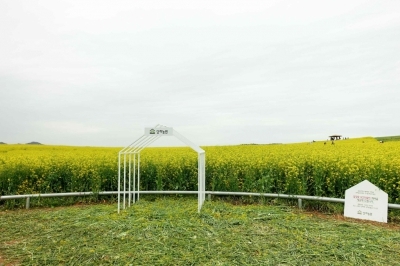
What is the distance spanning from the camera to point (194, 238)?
19.3ft

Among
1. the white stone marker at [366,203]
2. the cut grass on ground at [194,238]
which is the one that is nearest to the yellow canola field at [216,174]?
the white stone marker at [366,203]

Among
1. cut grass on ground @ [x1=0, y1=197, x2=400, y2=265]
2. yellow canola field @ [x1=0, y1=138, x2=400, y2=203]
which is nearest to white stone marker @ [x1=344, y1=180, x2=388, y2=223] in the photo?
cut grass on ground @ [x1=0, y1=197, x2=400, y2=265]

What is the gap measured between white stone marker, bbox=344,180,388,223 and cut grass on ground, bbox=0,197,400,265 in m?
0.28

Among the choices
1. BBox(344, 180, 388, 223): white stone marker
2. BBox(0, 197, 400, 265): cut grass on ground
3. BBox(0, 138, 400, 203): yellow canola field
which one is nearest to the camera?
BBox(0, 197, 400, 265): cut grass on ground

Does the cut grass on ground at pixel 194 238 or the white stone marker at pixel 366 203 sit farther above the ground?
the white stone marker at pixel 366 203

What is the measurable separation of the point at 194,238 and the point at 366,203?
14.8ft

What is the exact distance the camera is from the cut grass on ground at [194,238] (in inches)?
201

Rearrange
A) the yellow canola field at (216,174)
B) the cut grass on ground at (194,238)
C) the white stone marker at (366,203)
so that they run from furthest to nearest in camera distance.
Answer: the yellow canola field at (216,174) < the white stone marker at (366,203) < the cut grass on ground at (194,238)

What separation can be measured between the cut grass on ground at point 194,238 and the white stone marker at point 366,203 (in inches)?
10.9

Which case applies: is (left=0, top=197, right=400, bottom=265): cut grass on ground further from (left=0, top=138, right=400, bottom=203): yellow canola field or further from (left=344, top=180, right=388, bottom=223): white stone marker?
(left=0, top=138, right=400, bottom=203): yellow canola field

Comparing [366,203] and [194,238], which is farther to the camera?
[366,203]

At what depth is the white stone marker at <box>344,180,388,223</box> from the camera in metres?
7.37

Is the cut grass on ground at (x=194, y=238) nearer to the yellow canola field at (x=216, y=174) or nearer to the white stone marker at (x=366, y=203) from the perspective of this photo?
the white stone marker at (x=366, y=203)

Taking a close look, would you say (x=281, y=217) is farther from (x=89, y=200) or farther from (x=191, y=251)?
(x=89, y=200)
